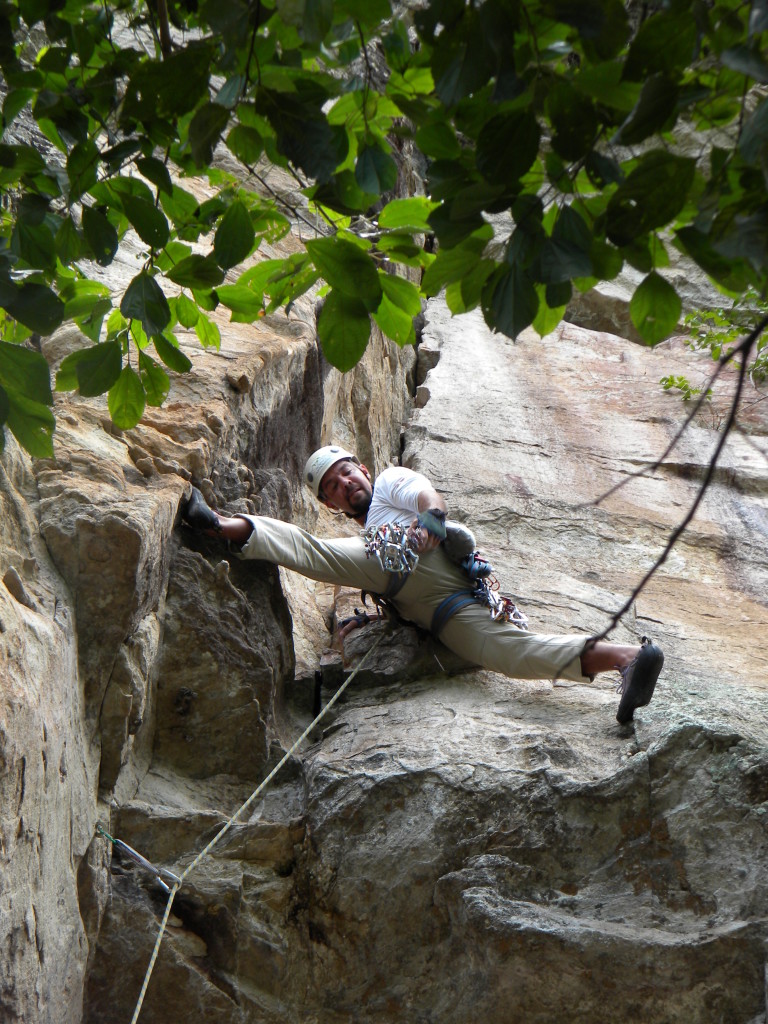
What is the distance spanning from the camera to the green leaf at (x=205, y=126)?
6.01ft

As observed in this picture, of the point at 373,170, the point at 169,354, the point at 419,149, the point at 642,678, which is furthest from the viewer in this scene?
the point at 642,678

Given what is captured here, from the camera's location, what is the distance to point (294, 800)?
149 inches

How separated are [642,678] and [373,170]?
2.30 metres

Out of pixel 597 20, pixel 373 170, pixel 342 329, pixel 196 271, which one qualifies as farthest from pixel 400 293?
pixel 597 20

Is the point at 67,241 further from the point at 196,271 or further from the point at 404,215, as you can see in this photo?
the point at 404,215

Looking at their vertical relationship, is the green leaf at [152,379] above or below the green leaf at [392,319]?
below

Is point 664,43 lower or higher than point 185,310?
higher

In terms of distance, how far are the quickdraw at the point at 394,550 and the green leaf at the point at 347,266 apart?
7.79 feet

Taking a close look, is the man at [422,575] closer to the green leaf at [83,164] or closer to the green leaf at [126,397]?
the green leaf at [126,397]

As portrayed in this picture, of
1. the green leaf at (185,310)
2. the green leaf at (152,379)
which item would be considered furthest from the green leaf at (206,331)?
the green leaf at (152,379)

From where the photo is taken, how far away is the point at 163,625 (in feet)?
12.7

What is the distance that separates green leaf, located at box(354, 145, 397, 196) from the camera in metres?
2.06

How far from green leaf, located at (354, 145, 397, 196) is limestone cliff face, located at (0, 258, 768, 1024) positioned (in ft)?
4.86

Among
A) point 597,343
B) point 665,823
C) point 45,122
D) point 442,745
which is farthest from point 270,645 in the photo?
point 597,343
